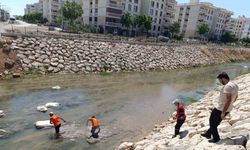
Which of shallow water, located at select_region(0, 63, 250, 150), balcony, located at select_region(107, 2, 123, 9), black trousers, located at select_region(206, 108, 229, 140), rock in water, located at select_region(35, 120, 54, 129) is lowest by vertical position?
shallow water, located at select_region(0, 63, 250, 150)

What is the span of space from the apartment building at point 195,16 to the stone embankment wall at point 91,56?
4687cm

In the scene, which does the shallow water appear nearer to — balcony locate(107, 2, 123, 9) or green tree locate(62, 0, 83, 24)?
green tree locate(62, 0, 83, 24)

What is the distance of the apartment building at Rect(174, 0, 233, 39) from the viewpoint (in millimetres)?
90562

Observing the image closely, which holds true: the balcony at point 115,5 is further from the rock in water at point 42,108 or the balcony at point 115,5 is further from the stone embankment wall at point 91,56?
the rock in water at point 42,108

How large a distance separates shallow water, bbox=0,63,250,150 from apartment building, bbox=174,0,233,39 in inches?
2549

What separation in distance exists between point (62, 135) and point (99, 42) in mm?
24410

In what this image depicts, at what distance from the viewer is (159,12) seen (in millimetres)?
81625

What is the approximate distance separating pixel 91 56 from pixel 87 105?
1468 centimetres

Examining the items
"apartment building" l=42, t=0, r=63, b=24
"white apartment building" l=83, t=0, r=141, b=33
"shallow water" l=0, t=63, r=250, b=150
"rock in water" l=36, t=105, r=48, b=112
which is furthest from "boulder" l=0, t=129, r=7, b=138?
"apartment building" l=42, t=0, r=63, b=24

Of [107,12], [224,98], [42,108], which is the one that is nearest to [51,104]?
[42,108]

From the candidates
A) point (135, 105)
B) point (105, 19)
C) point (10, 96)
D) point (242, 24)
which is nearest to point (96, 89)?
point (135, 105)

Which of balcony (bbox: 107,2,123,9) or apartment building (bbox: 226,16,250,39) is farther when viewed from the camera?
apartment building (bbox: 226,16,250,39)

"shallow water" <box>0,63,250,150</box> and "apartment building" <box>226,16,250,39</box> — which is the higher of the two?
"apartment building" <box>226,16,250,39</box>

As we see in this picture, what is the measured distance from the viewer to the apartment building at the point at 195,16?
9056 centimetres
